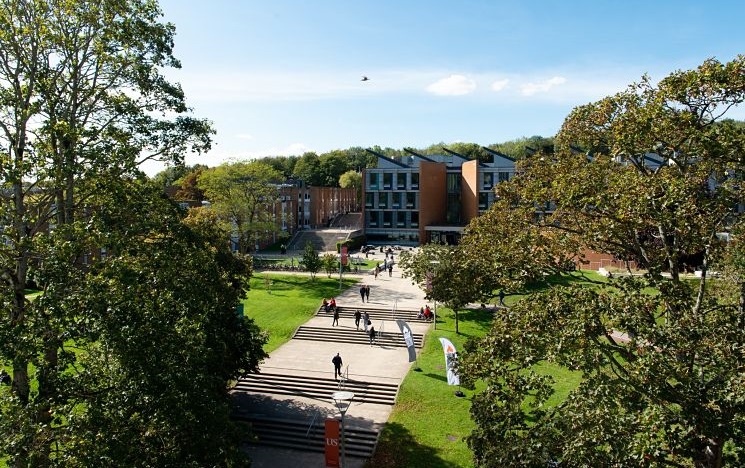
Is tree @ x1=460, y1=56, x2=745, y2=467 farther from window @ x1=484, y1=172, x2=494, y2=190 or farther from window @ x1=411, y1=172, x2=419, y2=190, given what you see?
window @ x1=411, y1=172, x2=419, y2=190

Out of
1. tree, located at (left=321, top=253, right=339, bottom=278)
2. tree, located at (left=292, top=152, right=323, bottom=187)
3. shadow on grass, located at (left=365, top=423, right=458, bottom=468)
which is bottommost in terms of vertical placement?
shadow on grass, located at (left=365, top=423, right=458, bottom=468)

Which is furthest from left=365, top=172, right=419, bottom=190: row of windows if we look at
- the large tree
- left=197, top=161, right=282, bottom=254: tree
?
the large tree

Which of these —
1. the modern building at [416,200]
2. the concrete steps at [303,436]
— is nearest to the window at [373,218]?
the modern building at [416,200]

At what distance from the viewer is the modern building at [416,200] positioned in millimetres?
67688

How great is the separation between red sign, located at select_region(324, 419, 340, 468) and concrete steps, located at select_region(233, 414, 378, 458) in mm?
2337

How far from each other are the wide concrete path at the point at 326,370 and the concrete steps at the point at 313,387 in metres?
0.39

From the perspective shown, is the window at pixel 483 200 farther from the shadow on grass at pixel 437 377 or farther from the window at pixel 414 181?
the shadow on grass at pixel 437 377

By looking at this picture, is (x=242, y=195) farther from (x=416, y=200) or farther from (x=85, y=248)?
(x=85, y=248)

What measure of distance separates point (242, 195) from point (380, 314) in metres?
23.1

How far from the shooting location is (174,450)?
29.3 feet

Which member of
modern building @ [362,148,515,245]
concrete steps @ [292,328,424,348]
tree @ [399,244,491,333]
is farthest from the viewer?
modern building @ [362,148,515,245]

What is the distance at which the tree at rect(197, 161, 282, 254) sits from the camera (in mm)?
49594

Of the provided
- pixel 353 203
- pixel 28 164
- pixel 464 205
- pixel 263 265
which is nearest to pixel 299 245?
pixel 263 265

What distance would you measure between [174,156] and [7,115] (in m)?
3.81
